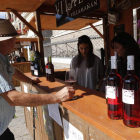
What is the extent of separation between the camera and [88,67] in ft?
7.95

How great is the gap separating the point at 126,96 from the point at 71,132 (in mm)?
754

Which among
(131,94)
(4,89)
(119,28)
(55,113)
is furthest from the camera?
(119,28)

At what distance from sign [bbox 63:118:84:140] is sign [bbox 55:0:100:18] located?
122 centimetres

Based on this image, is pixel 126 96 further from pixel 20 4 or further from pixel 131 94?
pixel 20 4

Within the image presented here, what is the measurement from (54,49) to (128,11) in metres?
18.0

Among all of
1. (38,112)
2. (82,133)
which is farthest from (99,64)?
(82,133)

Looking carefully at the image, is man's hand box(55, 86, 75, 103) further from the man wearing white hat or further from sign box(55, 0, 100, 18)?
sign box(55, 0, 100, 18)

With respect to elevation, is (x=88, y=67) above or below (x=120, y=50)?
below

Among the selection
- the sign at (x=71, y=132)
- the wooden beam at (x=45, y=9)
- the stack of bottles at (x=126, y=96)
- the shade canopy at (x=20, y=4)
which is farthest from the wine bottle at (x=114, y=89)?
the wooden beam at (x=45, y=9)

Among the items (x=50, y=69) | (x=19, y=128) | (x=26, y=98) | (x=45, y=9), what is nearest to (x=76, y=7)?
(x=50, y=69)

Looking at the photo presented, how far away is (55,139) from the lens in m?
1.71

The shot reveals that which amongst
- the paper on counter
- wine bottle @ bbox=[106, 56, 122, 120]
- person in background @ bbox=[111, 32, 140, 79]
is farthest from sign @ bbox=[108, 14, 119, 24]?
wine bottle @ bbox=[106, 56, 122, 120]

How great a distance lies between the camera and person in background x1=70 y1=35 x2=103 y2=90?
2.42m

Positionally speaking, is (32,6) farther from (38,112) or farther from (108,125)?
(108,125)
